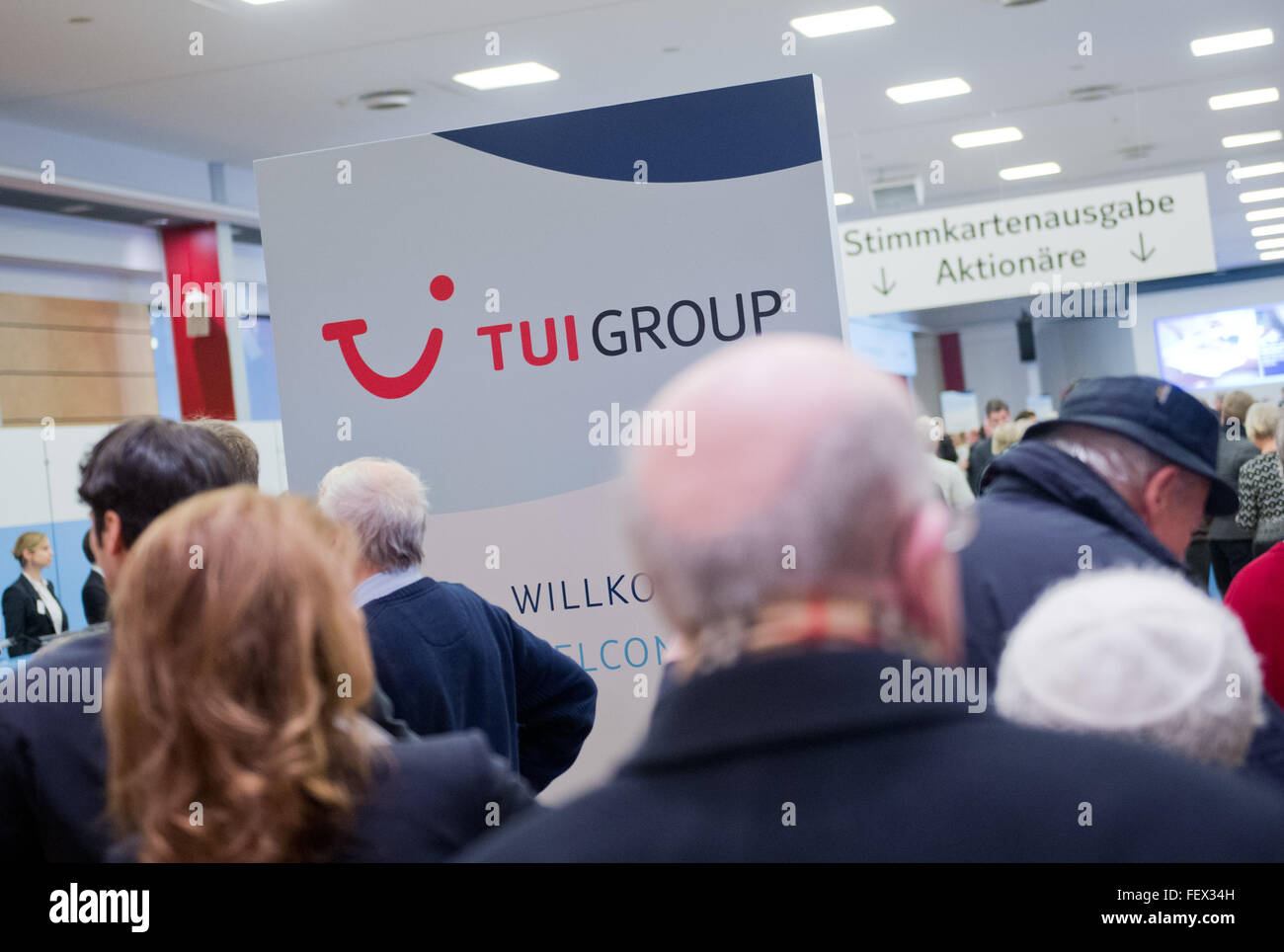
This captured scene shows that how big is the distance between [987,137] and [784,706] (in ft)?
33.0

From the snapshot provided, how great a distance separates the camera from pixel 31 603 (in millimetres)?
6645

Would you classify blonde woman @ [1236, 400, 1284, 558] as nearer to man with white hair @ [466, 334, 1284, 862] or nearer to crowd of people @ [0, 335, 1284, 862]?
crowd of people @ [0, 335, 1284, 862]

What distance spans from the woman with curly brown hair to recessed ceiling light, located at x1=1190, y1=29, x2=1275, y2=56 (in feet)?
26.6

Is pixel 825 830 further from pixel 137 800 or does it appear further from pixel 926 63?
pixel 926 63

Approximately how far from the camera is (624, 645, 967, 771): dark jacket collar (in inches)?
31.7

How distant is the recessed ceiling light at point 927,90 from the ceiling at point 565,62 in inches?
4.0

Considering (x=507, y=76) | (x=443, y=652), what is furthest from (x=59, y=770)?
(x=507, y=76)

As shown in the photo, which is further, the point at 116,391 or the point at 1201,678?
the point at 116,391

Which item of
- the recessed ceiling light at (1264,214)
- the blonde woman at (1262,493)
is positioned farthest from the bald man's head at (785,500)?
the recessed ceiling light at (1264,214)

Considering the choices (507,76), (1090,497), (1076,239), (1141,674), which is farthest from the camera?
(507,76)

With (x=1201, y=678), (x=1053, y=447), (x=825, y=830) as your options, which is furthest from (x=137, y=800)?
(x=1053, y=447)

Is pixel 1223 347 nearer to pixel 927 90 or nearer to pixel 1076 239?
pixel 927 90

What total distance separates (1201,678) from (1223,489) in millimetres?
891

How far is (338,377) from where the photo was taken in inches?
111
